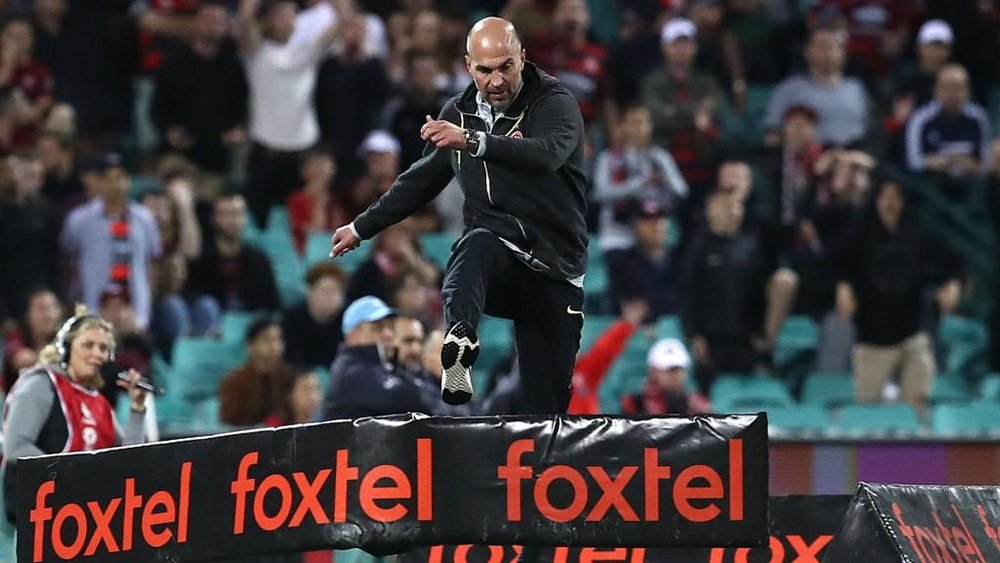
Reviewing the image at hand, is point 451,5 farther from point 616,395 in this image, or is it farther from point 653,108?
point 616,395

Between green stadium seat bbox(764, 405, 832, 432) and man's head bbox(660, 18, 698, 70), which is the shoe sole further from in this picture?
man's head bbox(660, 18, 698, 70)

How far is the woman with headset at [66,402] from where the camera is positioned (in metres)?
8.98

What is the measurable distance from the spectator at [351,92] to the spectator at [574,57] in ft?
3.83

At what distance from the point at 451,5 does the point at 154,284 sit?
362 cm

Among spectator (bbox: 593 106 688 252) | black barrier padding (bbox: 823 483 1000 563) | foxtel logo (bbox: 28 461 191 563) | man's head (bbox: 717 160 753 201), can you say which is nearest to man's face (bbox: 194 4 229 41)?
spectator (bbox: 593 106 688 252)

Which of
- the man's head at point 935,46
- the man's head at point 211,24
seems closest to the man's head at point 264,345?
the man's head at point 211,24

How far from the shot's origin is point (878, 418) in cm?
1307

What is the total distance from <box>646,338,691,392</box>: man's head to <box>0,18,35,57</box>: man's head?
5.19 metres

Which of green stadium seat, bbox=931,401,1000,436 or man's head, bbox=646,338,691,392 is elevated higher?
man's head, bbox=646,338,691,392

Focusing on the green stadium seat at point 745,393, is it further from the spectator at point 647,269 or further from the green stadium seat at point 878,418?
the spectator at point 647,269

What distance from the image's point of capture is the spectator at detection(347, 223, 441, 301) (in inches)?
534

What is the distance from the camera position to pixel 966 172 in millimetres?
15344

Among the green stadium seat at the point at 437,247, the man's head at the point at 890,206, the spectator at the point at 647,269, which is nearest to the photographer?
the man's head at the point at 890,206

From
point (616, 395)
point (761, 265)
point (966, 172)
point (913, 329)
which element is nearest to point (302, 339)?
point (616, 395)
